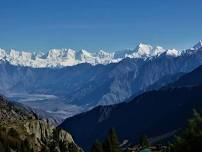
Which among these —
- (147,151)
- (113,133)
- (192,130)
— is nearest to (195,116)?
(192,130)

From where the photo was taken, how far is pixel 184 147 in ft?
309

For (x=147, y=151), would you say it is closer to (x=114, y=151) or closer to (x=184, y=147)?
(x=114, y=151)

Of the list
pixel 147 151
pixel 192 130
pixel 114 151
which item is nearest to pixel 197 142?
pixel 192 130

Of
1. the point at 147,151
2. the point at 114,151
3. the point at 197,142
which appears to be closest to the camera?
the point at 197,142

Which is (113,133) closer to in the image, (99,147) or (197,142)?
(99,147)

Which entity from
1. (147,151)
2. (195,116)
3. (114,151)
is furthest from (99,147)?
(195,116)

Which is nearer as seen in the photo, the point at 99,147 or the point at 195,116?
the point at 195,116

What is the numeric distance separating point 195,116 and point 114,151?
3734 inches

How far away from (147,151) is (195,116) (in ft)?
256

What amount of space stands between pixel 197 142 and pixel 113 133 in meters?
99.0

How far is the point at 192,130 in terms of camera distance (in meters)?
93.5

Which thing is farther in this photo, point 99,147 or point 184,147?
point 99,147

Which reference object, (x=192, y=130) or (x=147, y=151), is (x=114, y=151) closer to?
(x=147, y=151)

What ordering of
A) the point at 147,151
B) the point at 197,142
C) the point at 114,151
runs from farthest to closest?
the point at 114,151, the point at 147,151, the point at 197,142
